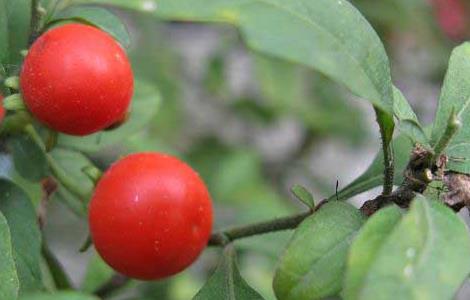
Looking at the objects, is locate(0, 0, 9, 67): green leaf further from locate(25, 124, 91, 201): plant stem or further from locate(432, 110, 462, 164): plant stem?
locate(432, 110, 462, 164): plant stem

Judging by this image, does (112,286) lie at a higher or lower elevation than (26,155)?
lower

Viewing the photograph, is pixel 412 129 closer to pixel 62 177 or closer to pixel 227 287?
pixel 227 287

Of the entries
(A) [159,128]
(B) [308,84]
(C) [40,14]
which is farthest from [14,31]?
(B) [308,84]

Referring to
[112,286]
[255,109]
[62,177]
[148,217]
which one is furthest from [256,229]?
[255,109]

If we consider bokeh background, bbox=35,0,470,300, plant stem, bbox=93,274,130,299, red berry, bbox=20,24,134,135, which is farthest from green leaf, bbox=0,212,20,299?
bokeh background, bbox=35,0,470,300

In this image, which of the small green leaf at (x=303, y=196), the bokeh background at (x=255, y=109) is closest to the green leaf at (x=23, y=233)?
the small green leaf at (x=303, y=196)

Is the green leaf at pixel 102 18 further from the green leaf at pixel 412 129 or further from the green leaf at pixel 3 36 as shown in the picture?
the green leaf at pixel 412 129
